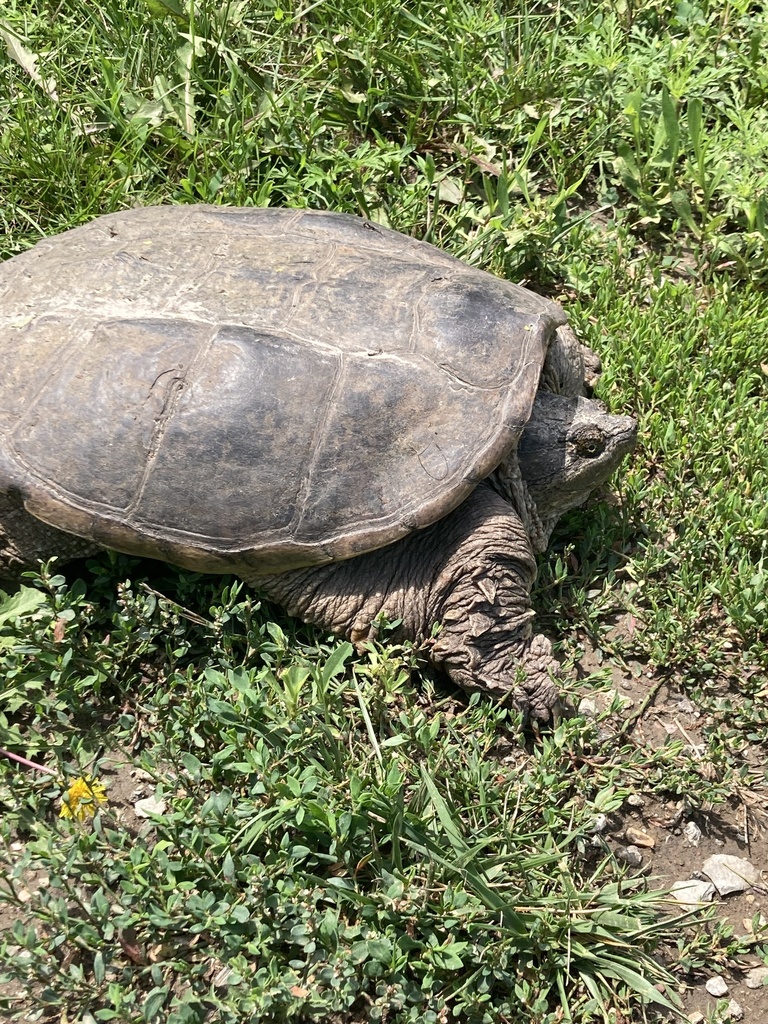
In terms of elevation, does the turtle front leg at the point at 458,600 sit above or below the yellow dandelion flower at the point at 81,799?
above

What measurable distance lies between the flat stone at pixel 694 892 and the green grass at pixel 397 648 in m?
0.12

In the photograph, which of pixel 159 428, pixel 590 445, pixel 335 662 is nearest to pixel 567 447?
pixel 590 445

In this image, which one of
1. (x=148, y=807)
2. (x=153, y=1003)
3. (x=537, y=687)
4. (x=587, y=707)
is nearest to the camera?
(x=153, y=1003)

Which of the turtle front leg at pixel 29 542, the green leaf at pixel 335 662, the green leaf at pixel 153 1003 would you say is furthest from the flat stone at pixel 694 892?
the turtle front leg at pixel 29 542

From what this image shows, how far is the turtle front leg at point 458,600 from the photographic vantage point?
284 centimetres

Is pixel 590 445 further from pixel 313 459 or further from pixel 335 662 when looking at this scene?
pixel 335 662

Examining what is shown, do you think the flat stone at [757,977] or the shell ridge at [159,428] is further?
the shell ridge at [159,428]

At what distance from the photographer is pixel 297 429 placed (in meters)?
2.69

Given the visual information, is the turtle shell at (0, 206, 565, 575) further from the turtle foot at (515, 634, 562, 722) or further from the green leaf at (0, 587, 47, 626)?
the turtle foot at (515, 634, 562, 722)

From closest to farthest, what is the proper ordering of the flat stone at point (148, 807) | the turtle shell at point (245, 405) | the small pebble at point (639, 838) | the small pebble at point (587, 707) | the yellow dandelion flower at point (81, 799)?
the yellow dandelion flower at point (81, 799), the flat stone at point (148, 807), the turtle shell at point (245, 405), the small pebble at point (639, 838), the small pebble at point (587, 707)

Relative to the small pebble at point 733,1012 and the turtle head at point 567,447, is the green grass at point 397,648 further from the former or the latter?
the turtle head at point 567,447

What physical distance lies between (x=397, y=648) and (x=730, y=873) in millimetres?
1212

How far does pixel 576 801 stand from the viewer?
9.01ft

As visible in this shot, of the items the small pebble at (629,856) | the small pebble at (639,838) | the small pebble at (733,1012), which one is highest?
the small pebble at (639,838)
